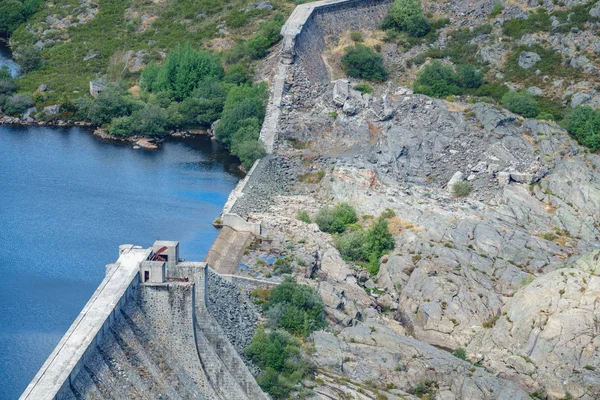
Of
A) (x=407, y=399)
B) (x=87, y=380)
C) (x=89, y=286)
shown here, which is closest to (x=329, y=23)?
(x=89, y=286)

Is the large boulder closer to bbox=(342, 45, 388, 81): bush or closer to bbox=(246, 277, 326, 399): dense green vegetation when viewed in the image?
bbox=(342, 45, 388, 81): bush

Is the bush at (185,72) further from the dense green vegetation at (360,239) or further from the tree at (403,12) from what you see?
the dense green vegetation at (360,239)

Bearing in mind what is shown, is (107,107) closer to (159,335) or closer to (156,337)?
(159,335)

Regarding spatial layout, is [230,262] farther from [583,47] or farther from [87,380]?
[583,47]

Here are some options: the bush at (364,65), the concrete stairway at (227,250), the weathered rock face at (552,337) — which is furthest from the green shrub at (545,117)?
the concrete stairway at (227,250)

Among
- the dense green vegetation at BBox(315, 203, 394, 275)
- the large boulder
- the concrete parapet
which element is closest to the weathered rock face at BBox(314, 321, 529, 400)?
the dense green vegetation at BBox(315, 203, 394, 275)

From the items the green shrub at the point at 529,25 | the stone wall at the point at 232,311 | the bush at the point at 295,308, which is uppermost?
the green shrub at the point at 529,25
